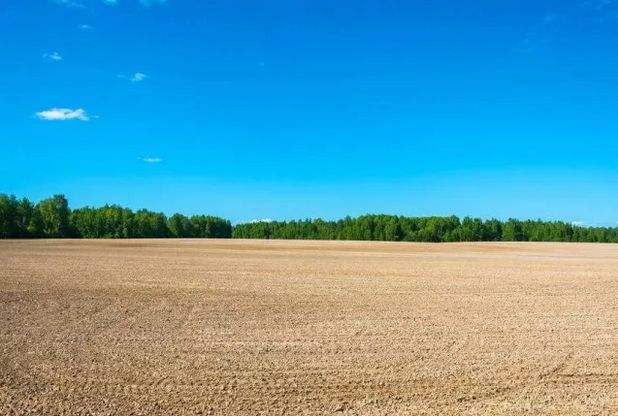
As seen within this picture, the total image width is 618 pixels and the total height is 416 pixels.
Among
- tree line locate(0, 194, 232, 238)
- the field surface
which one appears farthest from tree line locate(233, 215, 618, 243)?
the field surface

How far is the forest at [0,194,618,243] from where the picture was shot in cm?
9575

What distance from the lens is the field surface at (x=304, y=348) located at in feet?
29.3

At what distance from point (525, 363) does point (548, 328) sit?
3640 mm

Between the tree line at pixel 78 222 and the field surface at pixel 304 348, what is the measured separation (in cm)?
7760

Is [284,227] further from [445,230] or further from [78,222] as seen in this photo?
[78,222]

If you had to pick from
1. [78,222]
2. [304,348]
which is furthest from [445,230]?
[304,348]

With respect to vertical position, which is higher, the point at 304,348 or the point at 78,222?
the point at 78,222

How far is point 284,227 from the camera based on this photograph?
121875 mm

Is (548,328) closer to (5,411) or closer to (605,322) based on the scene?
(605,322)

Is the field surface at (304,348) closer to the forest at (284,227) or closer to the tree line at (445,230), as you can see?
the forest at (284,227)

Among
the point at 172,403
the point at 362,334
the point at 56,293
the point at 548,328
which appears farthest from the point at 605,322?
the point at 56,293

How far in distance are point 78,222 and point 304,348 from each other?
98078 millimetres

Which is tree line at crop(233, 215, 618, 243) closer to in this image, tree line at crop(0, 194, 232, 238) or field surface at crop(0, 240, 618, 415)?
tree line at crop(0, 194, 232, 238)

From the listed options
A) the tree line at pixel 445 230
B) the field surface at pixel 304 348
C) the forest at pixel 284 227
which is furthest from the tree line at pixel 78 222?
the field surface at pixel 304 348
